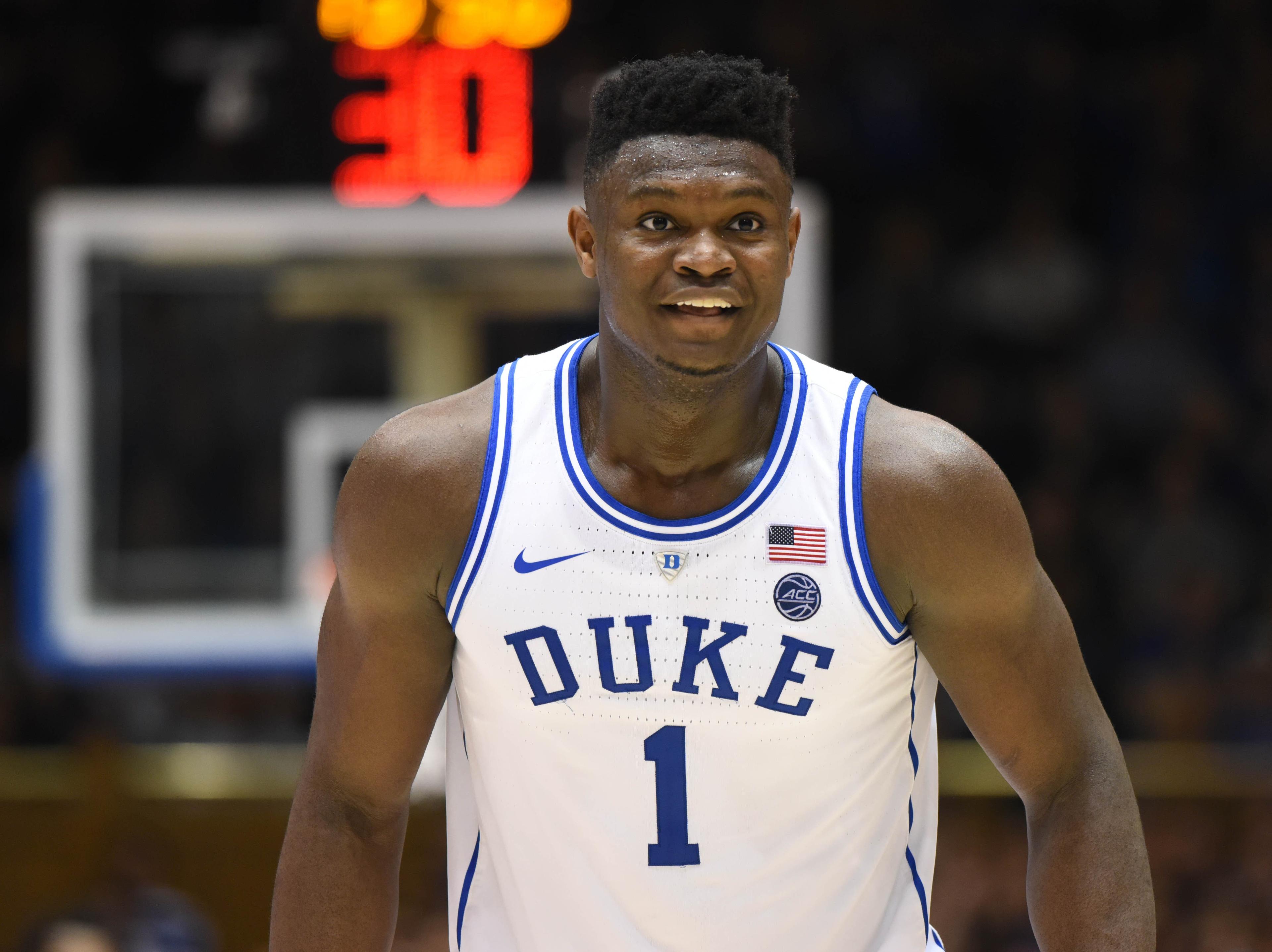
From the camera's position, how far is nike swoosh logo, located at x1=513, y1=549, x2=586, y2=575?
2.52 m

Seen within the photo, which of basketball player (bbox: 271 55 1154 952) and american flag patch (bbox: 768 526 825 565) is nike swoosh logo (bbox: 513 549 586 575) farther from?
american flag patch (bbox: 768 526 825 565)

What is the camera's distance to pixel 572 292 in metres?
6.45

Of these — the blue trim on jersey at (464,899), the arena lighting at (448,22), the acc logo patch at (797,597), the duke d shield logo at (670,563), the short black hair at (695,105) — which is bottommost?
the blue trim on jersey at (464,899)

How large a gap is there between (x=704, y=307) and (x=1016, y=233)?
6.48m

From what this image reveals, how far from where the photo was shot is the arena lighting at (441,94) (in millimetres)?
6191

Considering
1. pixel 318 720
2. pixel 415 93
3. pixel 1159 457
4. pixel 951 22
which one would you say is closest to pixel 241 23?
pixel 415 93

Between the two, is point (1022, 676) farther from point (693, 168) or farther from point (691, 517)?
point (693, 168)

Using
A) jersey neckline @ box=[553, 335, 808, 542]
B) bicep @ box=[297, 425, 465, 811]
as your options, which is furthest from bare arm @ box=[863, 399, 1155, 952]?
bicep @ box=[297, 425, 465, 811]

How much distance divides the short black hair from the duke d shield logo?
555 mm

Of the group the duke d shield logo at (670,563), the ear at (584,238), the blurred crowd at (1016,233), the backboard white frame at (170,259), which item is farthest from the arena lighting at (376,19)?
the duke d shield logo at (670,563)

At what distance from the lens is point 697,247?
2.38 meters

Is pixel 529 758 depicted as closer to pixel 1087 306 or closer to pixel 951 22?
pixel 1087 306

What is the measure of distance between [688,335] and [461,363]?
4.06 metres

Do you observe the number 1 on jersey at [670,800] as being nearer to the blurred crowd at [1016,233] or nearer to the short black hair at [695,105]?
the short black hair at [695,105]
